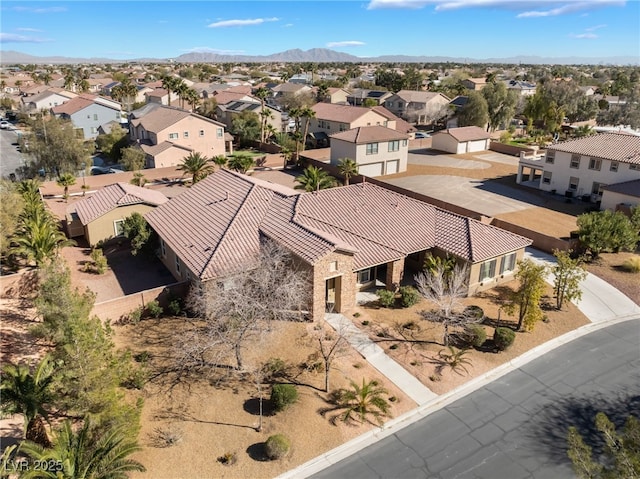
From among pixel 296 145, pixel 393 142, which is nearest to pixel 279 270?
pixel 393 142

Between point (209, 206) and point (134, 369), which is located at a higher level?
point (209, 206)

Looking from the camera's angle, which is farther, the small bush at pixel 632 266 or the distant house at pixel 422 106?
the distant house at pixel 422 106

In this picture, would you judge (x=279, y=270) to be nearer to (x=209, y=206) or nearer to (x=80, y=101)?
(x=209, y=206)

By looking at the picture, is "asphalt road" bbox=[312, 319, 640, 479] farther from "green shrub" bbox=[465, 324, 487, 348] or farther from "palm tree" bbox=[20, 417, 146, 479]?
"palm tree" bbox=[20, 417, 146, 479]

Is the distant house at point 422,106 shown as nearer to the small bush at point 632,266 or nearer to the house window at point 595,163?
the house window at point 595,163

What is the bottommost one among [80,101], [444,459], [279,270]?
[444,459]

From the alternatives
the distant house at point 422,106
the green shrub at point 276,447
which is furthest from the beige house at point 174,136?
the green shrub at point 276,447

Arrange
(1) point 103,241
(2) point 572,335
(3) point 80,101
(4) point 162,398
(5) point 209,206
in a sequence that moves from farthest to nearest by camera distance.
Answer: (3) point 80,101 < (1) point 103,241 < (5) point 209,206 < (2) point 572,335 < (4) point 162,398
